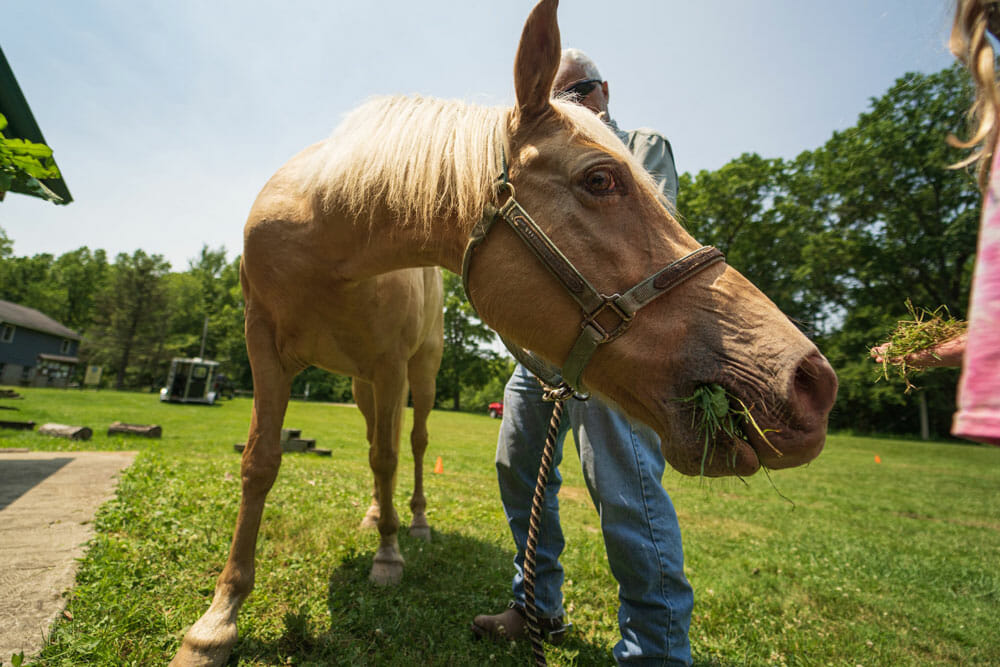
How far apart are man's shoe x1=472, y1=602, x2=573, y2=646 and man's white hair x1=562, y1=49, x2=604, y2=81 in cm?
303

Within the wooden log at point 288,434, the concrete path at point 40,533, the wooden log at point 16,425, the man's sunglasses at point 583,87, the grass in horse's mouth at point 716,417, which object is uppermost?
the man's sunglasses at point 583,87

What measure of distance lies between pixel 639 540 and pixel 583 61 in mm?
2516

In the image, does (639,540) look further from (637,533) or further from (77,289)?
(77,289)

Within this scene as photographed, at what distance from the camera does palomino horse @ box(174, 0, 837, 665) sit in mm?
1391

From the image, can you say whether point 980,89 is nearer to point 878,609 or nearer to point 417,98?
point 417,98

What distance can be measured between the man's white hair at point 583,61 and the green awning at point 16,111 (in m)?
5.69

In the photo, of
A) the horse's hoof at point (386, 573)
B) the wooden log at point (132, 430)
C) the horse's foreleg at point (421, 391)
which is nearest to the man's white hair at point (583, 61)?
the horse's foreleg at point (421, 391)

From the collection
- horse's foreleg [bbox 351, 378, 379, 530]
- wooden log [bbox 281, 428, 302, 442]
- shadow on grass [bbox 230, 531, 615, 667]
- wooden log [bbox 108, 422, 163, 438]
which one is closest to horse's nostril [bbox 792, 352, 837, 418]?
shadow on grass [bbox 230, 531, 615, 667]

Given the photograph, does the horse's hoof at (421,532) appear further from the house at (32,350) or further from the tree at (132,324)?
the tree at (132,324)

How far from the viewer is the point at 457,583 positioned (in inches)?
126

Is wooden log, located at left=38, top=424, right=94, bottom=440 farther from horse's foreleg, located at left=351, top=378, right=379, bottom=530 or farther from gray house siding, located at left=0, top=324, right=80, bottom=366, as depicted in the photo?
gray house siding, located at left=0, top=324, right=80, bottom=366

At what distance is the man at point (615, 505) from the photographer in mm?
1996

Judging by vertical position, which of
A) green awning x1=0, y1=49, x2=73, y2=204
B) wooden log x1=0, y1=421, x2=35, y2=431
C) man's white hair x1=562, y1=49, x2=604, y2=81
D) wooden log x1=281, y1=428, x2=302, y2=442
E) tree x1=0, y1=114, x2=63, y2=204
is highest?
green awning x1=0, y1=49, x2=73, y2=204

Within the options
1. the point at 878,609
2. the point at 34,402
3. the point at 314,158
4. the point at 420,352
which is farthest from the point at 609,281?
the point at 34,402
